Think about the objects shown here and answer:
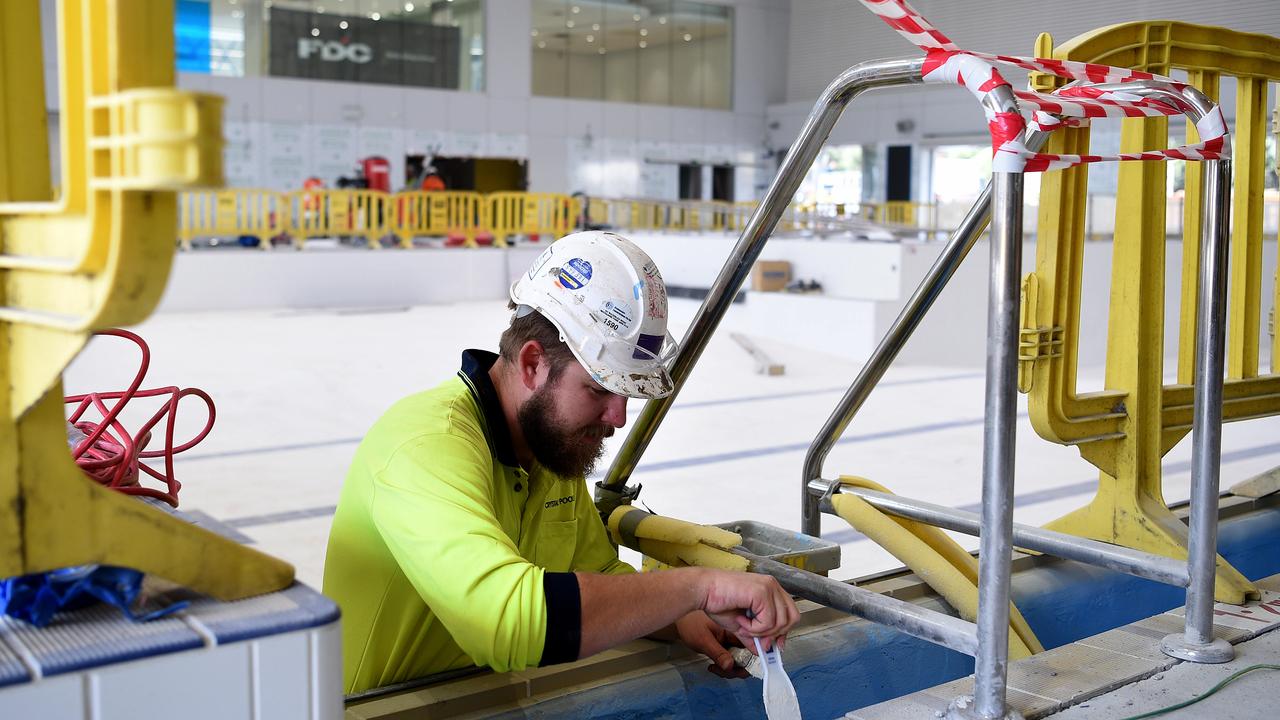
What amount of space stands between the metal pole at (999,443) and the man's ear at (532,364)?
83 cm

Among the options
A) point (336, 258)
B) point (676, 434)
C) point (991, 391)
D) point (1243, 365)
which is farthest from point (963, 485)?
point (336, 258)

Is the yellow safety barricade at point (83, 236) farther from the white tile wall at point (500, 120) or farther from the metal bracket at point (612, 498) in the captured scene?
the white tile wall at point (500, 120)

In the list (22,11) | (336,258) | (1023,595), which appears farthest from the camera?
(336,258)

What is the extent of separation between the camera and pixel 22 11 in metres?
1.19

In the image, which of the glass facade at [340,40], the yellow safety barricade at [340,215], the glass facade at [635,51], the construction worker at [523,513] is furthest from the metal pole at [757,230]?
the glass facade at [635,51]

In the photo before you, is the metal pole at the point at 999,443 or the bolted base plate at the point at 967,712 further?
the bolted base plate at the point at 967,712

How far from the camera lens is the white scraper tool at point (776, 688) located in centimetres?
201

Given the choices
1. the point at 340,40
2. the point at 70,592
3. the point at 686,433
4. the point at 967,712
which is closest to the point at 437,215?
the point at 340,40

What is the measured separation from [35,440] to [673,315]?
13.3m

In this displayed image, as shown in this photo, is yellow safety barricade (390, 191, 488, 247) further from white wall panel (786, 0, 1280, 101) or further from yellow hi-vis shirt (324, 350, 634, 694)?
yellow hi-vis shirt (324, 350, 634, 694)

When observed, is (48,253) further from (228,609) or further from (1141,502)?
(1141,502)

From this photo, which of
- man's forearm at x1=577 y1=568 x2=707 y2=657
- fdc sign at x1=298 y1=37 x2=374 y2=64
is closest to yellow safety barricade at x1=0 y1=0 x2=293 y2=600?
man's forearm at x1=577 y1=568 x2=707 y2=657

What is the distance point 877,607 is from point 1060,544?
2.40 ft

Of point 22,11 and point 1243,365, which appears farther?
point 1243,365
